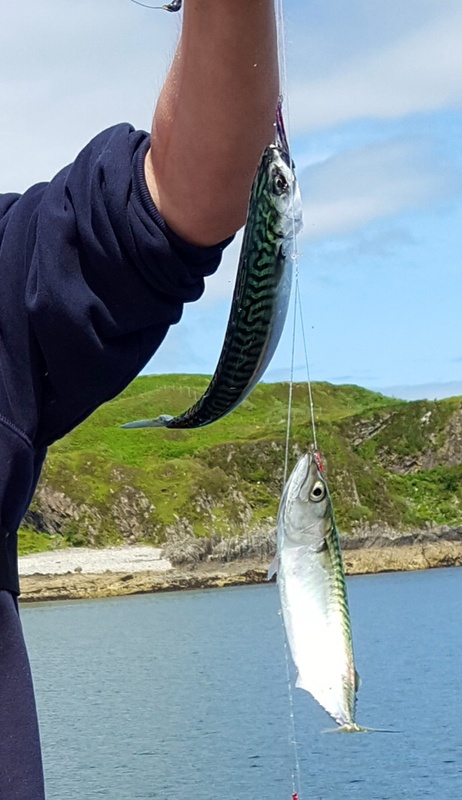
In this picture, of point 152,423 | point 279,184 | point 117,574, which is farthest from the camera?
point 117,574

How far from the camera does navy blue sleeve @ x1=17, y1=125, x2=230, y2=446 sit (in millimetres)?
2086

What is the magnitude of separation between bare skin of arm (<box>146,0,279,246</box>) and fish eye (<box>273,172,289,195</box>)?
0.71 feet

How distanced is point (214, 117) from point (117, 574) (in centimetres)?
7605

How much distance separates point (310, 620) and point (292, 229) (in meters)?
0.56

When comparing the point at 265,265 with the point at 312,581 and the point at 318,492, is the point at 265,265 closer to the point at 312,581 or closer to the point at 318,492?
the point at 318,492

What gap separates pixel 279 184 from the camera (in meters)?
1.62

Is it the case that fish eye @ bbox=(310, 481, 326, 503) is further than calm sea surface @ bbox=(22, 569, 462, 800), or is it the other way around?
calm sea surface @ bbox=(22, 569, 462, 800)

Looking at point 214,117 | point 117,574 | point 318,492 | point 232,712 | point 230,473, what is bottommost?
point 232,712

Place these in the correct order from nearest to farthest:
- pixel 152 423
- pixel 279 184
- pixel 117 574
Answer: pixel 279 184
pixel 152 423
pixel 117 574

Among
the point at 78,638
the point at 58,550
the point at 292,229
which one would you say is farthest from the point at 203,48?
the point at 58,550

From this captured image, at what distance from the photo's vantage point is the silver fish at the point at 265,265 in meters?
1.62

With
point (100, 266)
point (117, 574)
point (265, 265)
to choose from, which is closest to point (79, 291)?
point (100, 266)

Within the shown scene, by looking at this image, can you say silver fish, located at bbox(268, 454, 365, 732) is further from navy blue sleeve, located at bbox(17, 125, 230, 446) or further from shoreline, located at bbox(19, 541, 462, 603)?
shoreline, located at bbox(19, 541, 462, 603)

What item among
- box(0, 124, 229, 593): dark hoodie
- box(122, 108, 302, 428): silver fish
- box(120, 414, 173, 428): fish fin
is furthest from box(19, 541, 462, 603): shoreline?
box(122, 108, 302, 428): silver fish
